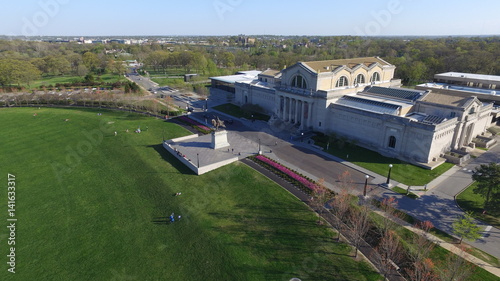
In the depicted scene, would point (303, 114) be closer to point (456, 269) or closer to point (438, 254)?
point (438, 254)

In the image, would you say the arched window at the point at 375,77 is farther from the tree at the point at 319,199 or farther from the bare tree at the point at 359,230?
the bare tree at the point at 359,230

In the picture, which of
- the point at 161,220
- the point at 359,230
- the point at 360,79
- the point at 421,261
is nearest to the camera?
the point at 421,261

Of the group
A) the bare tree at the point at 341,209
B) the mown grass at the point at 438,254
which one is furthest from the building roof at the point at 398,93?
the bare tree at the point at 341,209

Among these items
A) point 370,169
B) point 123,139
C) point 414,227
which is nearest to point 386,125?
point 370,169

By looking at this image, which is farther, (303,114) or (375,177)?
(303,114)

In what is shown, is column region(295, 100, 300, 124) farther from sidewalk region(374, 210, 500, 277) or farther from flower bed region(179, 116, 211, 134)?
sidewalk region(374, 210, 500, 277)

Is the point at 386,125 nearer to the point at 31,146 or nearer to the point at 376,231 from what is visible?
the point at 376,231

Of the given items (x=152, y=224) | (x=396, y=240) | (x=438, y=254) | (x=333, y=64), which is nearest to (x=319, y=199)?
(x=396, y=240)
